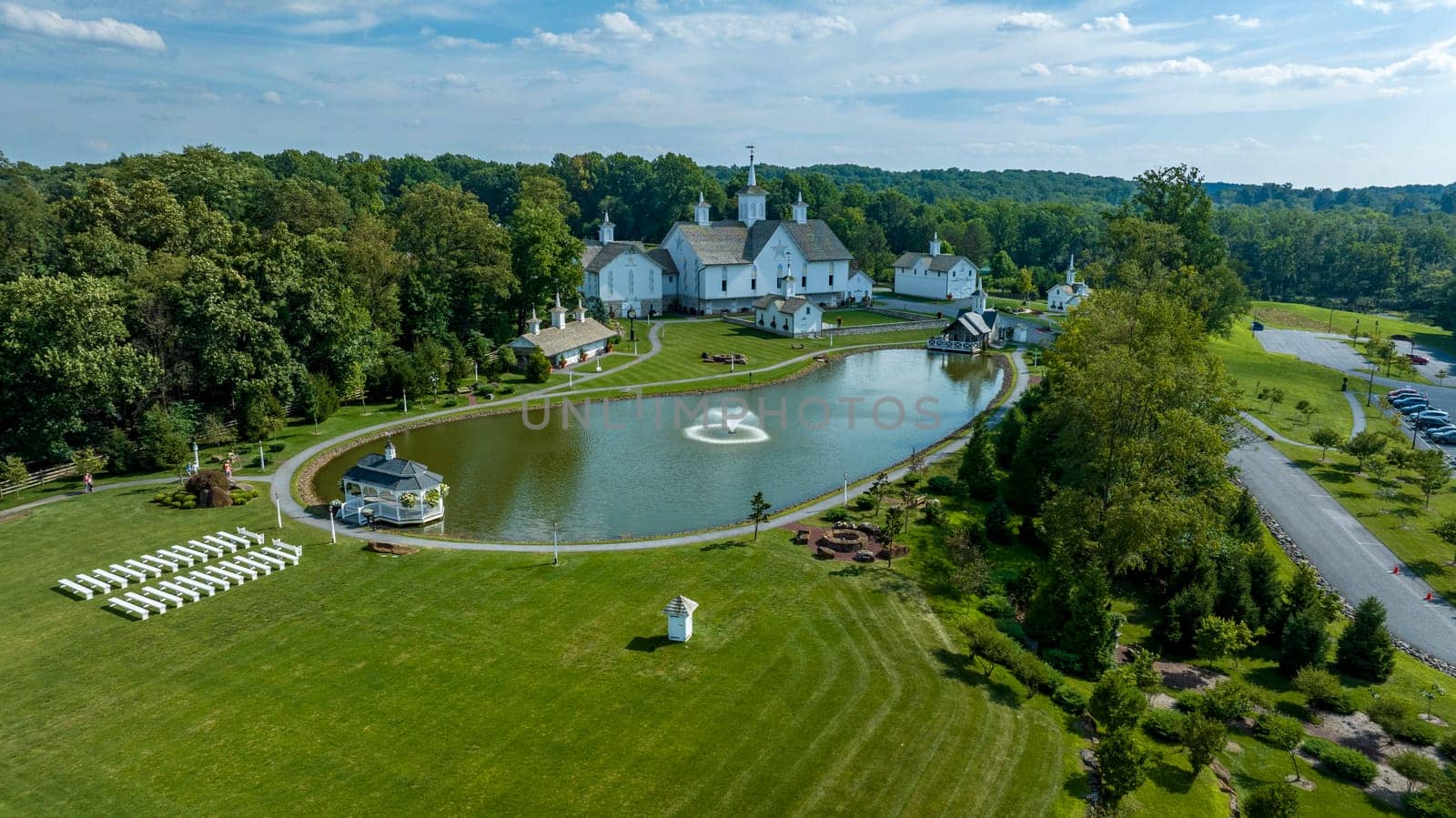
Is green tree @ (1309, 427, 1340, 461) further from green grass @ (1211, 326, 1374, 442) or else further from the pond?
the pond

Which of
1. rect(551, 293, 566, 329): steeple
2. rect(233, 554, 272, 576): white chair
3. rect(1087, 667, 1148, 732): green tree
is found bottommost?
rect(233, 554, 272, 576): white chair

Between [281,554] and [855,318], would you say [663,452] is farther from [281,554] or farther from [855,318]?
[855,318]

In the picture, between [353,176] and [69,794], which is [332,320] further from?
[353,176]

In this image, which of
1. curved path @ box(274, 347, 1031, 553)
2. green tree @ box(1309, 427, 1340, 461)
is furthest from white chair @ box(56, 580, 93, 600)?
green tree @ box(1309, 427, 1340, 461)

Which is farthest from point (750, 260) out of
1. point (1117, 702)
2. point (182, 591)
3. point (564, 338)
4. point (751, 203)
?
point (1117, 702)

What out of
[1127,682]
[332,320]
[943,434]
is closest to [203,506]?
[332,320]

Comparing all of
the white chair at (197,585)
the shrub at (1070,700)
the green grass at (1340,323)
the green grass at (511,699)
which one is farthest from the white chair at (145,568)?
the green grass at (1340,323)
